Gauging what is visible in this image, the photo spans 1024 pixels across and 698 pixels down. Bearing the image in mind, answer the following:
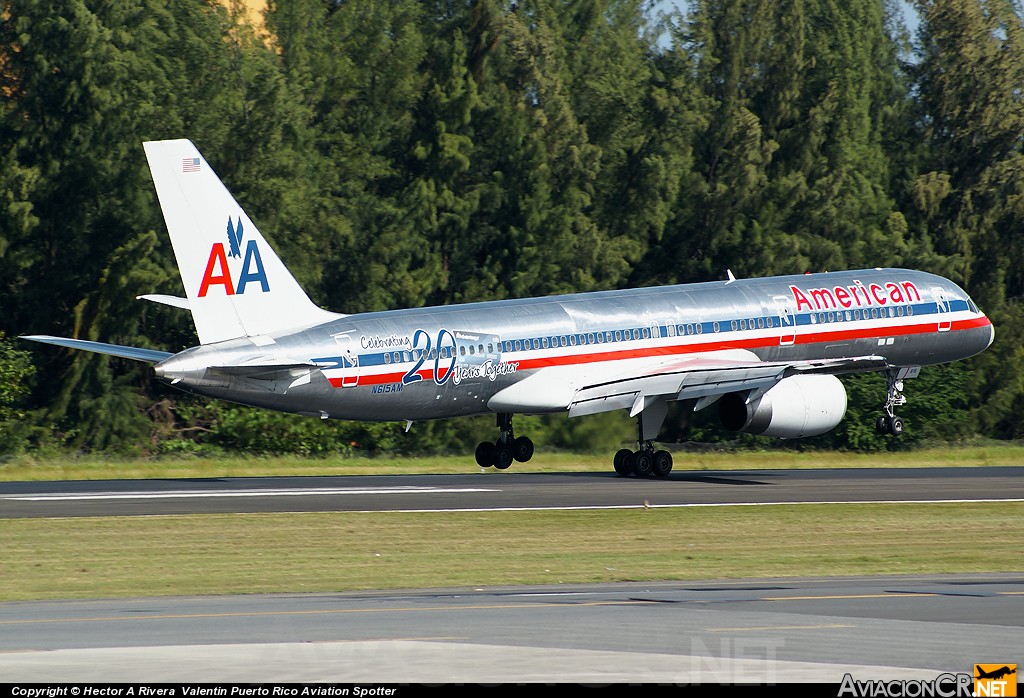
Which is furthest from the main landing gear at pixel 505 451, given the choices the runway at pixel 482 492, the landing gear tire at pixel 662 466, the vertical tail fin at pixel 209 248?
the vertical tail fin at pixel 209 248

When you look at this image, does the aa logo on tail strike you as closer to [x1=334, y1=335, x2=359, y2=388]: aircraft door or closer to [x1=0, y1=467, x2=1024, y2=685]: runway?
[x1=334, y1=335, x2=359, y2=388]: aircraft door

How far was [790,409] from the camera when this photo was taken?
41219mm

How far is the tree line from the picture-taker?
196ft

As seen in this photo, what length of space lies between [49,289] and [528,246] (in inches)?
801

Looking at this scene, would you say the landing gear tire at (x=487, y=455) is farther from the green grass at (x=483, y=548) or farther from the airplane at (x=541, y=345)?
the green grass at (x=483, y=548)

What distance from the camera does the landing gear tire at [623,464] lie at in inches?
1670

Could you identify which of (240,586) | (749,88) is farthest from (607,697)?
(749,88)

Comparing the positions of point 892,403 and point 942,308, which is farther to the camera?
point 942,308

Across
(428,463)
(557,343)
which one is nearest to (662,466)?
(557,343)

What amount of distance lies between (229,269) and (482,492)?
26.0 ft

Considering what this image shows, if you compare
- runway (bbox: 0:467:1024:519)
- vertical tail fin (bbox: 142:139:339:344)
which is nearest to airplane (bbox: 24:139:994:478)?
vertical tail fin (bbox: 142:139:339:344)

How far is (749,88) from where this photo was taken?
7494 cm

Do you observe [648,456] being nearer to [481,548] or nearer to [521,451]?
[521,451]

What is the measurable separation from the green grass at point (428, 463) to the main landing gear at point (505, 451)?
4.42ft
